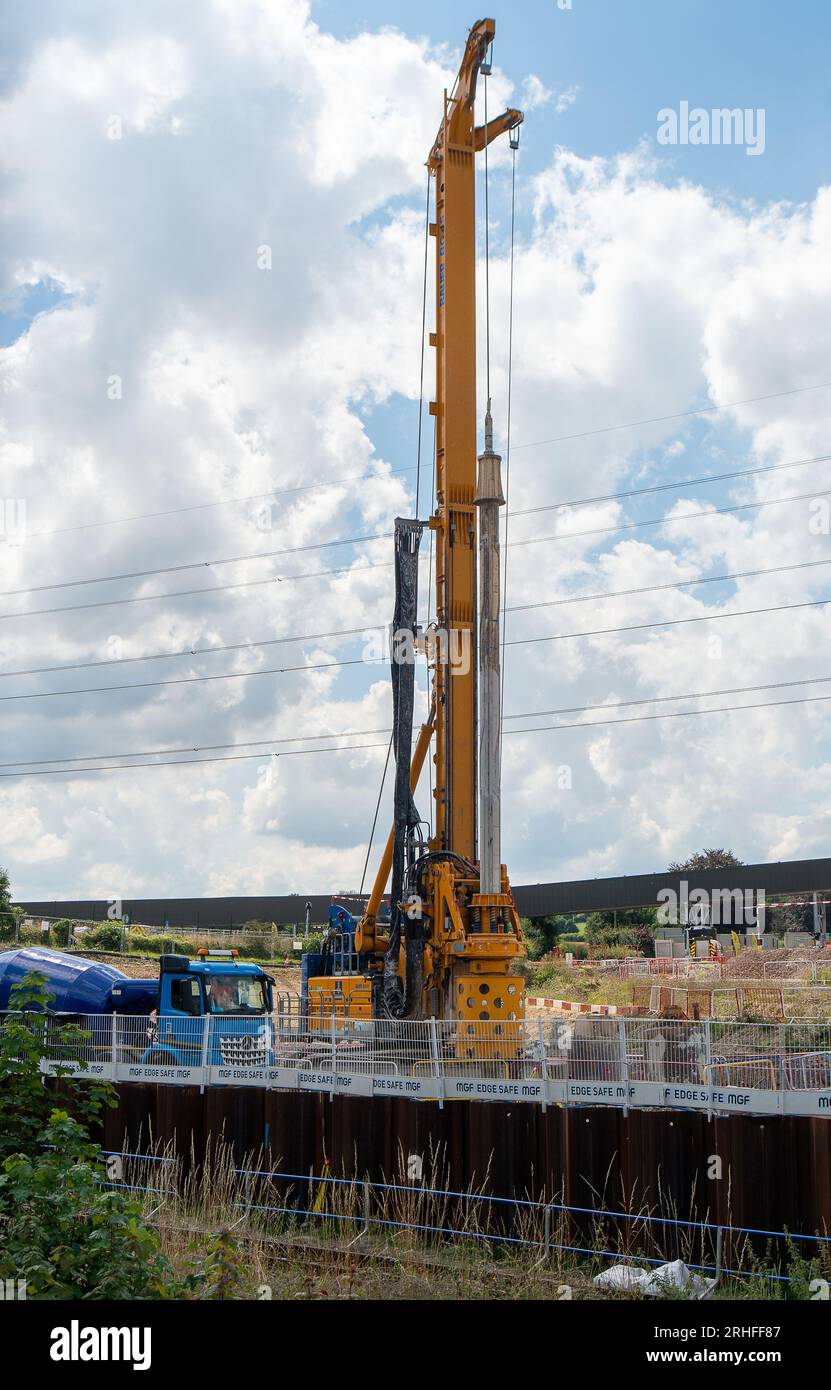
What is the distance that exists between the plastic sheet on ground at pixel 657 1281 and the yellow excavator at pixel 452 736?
Result: 9.73 metres

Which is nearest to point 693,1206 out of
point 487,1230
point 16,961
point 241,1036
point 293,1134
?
point 487,1230

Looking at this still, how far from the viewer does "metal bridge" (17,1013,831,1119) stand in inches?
546

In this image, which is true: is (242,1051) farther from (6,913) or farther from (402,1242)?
(6,913)

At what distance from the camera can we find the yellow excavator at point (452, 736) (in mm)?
22250

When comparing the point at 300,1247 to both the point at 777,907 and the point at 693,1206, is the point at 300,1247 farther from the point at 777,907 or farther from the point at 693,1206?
the point at 777,907

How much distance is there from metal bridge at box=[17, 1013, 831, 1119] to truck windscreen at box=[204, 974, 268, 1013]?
0.58m

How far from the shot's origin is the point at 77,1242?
831 cm

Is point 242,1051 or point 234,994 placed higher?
point 234,994


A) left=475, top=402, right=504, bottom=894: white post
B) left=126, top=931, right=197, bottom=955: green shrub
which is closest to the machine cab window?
left=475, top=402, right=504, bottom=894: white post

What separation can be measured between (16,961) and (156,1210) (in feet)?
41.6

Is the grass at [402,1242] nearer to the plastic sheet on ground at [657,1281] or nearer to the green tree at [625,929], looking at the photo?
the plastic sheet on ground at [657,1281]

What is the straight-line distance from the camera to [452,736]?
81.3 feet

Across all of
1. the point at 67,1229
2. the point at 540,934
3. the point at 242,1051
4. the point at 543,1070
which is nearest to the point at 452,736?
the point at 242,1051

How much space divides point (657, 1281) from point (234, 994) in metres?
11.2
